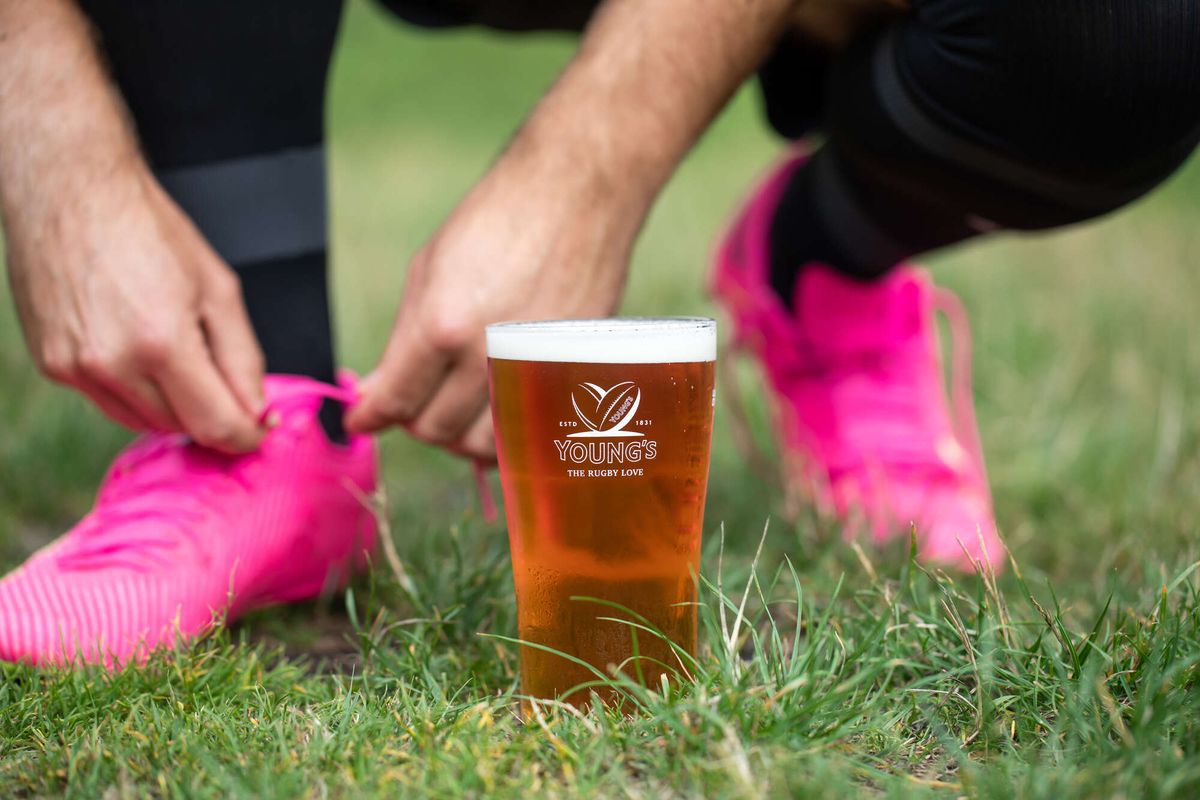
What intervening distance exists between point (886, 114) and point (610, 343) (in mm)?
748

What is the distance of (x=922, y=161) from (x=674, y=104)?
16.4 inches

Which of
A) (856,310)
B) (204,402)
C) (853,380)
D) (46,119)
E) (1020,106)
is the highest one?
(46,119)

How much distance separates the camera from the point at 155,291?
1.42 meters

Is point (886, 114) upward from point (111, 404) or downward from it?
upward

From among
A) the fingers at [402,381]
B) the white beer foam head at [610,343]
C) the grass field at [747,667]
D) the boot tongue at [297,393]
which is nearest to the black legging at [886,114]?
the boot tongue at [297,393]

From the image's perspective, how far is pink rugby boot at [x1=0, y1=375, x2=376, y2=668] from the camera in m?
1.42

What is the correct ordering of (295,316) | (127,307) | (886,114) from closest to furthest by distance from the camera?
(127,307), (886,114), (295,316)

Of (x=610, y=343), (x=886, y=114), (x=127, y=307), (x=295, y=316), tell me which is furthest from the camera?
(x=295, y=316)

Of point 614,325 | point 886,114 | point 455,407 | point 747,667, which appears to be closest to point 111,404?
point 455,407

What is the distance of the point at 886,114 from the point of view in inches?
64.3

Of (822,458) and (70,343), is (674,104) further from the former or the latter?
(822,458)

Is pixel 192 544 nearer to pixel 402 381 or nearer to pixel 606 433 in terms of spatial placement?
pixel 402 381

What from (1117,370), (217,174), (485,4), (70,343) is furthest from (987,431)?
(70,343)

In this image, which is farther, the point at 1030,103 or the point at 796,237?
the point at 796,237
